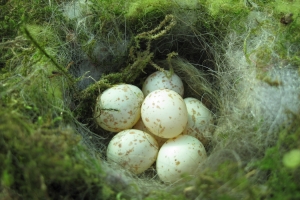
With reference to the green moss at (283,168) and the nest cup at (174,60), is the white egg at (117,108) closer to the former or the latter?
the nest cup at (174,60)

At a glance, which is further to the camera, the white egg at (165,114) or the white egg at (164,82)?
the white egg at (164,82)

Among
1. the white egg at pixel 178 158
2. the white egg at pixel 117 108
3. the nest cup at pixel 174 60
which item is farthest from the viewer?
the nest cup at pixel 174 60

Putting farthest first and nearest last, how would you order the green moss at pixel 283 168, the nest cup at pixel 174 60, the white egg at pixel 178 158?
the nest cup at pixel 174 60 < the white egg at pixel 178 158 < the green moss at pixel 283 168

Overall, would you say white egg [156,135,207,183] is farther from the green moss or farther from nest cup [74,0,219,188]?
the green moss

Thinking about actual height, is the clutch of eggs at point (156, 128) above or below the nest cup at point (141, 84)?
below

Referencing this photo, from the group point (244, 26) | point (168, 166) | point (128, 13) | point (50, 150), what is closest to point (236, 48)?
point (244, 26)

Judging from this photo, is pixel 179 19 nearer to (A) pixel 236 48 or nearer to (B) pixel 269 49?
(A) pixel 236 48

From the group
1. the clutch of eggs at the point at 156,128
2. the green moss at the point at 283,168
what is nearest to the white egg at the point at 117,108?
the clutch of eggs at the point at 156,128
